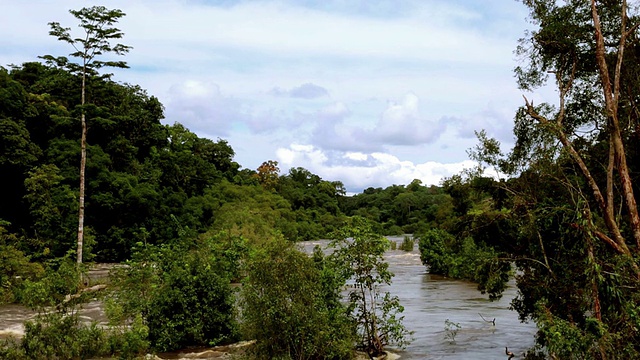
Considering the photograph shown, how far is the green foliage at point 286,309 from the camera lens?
12438 millimetres

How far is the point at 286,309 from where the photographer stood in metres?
12.5

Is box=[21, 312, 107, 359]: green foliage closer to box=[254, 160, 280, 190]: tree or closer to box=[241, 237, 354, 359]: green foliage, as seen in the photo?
box=[241, 237, 354, 359]: green foliage

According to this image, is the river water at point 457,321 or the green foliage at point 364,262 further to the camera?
the river water at point 457,321

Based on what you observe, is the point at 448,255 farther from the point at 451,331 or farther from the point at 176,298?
the point at 176,298

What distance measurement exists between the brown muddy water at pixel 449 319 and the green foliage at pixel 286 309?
48.0 inches

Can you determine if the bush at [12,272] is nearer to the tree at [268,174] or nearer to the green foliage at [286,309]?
the green foliage at [286,309]

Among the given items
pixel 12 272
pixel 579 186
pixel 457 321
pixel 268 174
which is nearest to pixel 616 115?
pixel 579 186

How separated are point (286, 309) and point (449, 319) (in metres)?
10.5

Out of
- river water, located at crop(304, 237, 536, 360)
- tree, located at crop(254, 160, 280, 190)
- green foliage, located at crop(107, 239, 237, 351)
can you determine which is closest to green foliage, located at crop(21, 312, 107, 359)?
green foliage, located at crop(107, 239, 237, 351)

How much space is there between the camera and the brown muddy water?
54.4 ft

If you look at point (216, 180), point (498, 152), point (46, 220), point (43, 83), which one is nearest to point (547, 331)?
point (498, 152)

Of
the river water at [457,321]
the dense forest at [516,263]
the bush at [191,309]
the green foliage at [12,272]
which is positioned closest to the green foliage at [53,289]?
the dense forest at [516,263]

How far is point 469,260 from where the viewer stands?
1267 inches

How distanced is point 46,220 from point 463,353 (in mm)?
24643
